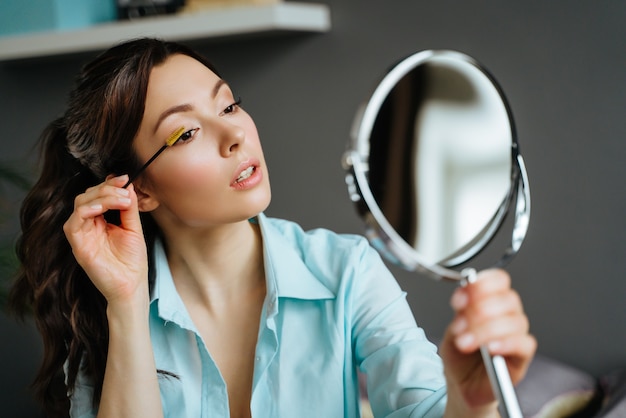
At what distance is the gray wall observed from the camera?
1949 millimetres

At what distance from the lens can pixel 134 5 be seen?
2.45 m

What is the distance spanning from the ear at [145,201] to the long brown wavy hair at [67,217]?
47mm

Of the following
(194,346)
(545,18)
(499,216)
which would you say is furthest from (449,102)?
(545,18)

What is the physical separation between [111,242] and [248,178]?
10.4 inches

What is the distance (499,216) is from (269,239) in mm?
734

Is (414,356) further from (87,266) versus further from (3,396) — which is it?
(3,396)

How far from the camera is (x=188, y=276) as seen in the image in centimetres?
146

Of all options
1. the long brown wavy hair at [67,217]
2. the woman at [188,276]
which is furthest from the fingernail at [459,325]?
the long brown wavy hair at [67,217]

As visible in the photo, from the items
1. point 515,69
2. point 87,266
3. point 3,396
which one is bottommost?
point 3,396

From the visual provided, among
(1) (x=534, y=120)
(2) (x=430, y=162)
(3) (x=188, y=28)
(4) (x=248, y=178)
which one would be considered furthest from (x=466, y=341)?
(3) (x=188, y=28)

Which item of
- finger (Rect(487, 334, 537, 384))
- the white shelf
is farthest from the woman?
the white shelf

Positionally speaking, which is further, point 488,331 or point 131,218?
point 131,218

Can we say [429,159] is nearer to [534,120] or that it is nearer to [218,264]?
[218,264]

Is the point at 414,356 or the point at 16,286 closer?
the point at 414,356
